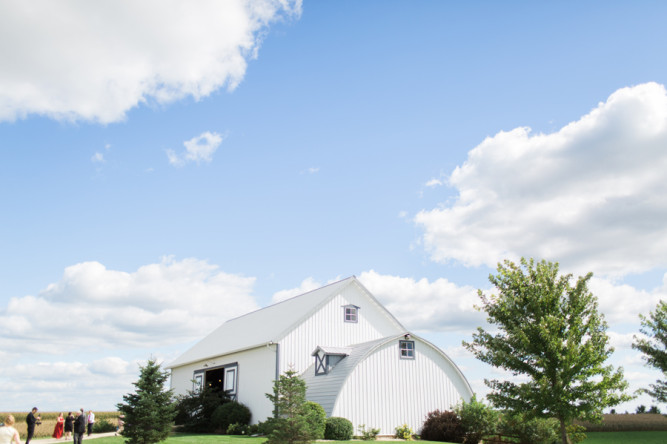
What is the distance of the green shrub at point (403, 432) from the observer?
26531 millimetres

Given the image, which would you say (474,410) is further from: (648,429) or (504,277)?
(648,429)

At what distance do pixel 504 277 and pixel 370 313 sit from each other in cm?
1475

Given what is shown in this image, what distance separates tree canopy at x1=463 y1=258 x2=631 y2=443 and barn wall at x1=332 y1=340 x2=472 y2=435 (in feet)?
26.6

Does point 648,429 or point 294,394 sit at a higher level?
point 294,394

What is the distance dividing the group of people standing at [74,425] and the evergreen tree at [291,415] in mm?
10187

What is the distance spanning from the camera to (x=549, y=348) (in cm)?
1803

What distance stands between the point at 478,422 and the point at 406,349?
4.90 meters

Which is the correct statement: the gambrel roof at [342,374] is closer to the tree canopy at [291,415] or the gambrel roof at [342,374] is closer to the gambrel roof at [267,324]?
the gambrel roof at [267,324]

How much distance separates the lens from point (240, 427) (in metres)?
28.9

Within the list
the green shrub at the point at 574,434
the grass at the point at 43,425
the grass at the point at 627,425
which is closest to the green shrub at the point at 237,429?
the grass at the point at 43,425

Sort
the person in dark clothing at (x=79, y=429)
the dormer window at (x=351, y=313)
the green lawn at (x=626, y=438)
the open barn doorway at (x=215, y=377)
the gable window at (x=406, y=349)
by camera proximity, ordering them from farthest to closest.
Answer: the open barn doorway at (x=215, y=377) < the dormer window at (x=351, y=313) < the green lawn at (x=626, y=438) < the gable window at (x=406, y=349) < the person in dark clothing at (x=79, y=429)

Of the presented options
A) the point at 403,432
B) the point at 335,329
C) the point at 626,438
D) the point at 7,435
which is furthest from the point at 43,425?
the point at 626,438

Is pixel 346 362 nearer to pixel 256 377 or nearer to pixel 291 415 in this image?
pixel 256 377

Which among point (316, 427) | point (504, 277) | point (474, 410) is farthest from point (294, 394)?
point (474, 410)
